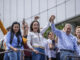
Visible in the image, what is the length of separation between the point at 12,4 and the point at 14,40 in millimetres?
22716

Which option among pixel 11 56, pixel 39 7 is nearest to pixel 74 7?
pixel 39 7

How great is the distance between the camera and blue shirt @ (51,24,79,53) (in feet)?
31.2

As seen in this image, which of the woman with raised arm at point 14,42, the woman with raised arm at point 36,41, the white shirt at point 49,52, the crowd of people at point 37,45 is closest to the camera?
the woman with raised arm at point 14,42

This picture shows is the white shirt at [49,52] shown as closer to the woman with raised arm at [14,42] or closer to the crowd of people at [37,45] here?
the crowd of people at [37,45]

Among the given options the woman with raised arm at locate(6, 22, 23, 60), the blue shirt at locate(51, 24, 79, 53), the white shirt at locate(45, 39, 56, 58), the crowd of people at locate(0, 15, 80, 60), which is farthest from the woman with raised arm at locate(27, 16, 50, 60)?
the blue shirt at locate(51, 24, 79, 53)

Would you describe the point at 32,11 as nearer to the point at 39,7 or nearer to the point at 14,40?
the point at 39,7

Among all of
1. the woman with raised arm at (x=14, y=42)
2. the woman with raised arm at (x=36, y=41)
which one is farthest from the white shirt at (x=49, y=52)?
the woman with raised arm at (x=14, y=42)

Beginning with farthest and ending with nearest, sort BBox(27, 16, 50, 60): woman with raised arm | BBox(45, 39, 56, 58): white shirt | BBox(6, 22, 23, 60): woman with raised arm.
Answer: BBox(45, 39, 56, 58): white shirt
BBox(27, 16, 50, 60): woman with raised arm
BBox(6, 22, 23, 60): woman with raised arm

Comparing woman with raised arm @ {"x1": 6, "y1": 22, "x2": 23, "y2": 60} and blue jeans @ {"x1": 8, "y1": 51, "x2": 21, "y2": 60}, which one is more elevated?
woman with raised arm @ {"x1": 6, "y1": 22, "x2": 23, "y2": 60}

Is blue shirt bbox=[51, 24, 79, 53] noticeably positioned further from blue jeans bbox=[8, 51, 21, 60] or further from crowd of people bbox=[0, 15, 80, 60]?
blue jeans bbox=[8, 51, 21, 60]

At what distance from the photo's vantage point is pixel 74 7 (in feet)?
74.7

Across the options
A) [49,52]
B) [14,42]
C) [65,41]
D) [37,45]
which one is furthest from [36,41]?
[65,41]

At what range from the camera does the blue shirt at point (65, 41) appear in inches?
374

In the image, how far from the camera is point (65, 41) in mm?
9547
